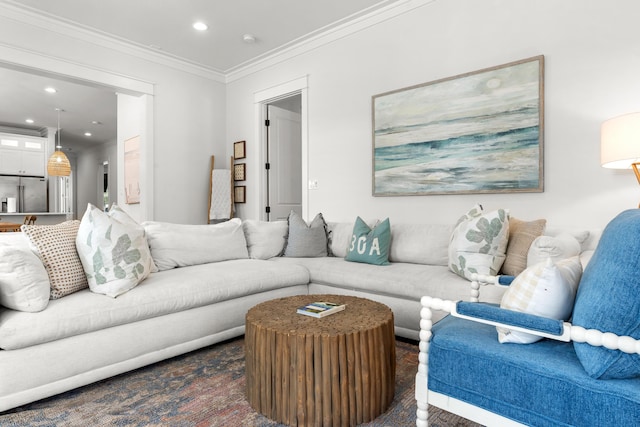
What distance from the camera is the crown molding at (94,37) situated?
3.59 m

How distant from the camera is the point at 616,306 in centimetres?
100

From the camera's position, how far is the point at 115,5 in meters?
3.59

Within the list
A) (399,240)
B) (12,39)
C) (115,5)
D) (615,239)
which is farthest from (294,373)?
(12,39)

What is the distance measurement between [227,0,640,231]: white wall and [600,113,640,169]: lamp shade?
0.47 metres

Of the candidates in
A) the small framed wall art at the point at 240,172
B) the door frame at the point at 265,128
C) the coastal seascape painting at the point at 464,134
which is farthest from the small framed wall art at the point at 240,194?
the coastal seascape painting at the point at 464,134

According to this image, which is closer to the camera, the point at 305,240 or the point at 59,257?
the point at 59,257

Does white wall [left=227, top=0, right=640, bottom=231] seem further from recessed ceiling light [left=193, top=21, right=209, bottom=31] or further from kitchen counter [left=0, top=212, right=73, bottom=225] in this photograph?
kitchen counter [left=0, top=212, right=73, bottom=225]

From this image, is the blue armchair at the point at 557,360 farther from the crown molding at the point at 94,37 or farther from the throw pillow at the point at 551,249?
the crown molding at the point at 94,37

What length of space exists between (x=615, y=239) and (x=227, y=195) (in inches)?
186

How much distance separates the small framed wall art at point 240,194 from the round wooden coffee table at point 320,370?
3.70 metres

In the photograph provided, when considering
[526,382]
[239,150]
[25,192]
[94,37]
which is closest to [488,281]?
[526,382]

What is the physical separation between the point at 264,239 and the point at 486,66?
2432 mm

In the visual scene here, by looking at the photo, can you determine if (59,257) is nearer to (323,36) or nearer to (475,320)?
(475,320)

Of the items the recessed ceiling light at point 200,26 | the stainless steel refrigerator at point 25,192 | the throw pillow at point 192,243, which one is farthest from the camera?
the stainless steel refrigerator at point 25,192
